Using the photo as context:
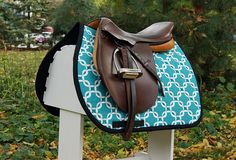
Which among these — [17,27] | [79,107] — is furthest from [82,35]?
[17,27]

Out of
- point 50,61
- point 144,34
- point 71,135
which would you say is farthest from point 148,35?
point 71,135

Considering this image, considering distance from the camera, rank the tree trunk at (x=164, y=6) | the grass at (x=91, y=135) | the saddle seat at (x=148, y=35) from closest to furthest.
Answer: the saddle seat at (x=148, y=35) → the grass at (x=91, y=135) → the tree trunk at (x=164, y=6)

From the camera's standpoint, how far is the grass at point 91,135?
3.09 m

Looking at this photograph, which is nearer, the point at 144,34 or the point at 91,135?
the point at 144,34

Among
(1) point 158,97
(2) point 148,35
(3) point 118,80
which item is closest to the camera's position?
(3) point 118,80

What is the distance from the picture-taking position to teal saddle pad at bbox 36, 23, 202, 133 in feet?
5.55

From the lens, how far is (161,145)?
2.22 metres

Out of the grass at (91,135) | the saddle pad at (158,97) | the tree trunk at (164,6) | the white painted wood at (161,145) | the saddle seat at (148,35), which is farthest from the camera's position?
the tree trunk at (164,6)

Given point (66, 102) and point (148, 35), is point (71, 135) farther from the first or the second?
point (148, 35)

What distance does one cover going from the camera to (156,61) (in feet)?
6.52

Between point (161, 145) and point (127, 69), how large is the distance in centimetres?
63

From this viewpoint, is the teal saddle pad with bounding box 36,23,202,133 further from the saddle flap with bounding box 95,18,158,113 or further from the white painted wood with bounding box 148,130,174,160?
the white painted wood with bounding box 148,130,174,160

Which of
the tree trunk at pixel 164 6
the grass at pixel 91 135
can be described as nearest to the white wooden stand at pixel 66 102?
the grass at pixel 91 135

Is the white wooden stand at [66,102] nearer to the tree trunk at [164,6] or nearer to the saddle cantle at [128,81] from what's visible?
the saddle cantle at [128,81]
